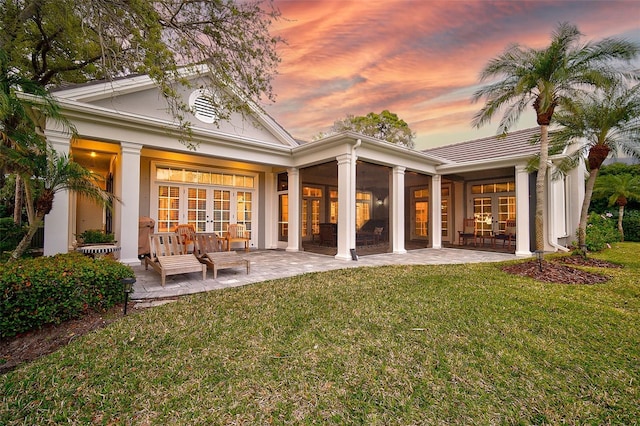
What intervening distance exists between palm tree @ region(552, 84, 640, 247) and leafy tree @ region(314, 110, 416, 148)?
15.5 metres

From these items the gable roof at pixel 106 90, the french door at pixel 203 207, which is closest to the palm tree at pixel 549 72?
the gable roof at pixel 106 90

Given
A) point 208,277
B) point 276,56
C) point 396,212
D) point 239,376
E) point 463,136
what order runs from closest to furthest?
1. point 239,376
2. point 276,56
3. point 208,277
4. point 396,212
5. point 463,136

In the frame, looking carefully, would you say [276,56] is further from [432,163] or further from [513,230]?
[513,230]


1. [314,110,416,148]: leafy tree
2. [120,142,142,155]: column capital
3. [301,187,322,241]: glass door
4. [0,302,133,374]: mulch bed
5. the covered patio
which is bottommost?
[0,302,133,374]: mulch bed

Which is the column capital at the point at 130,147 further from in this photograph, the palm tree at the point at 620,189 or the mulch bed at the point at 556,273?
the palm tree at the point at 620,189

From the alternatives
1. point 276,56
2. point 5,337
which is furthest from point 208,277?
Answer: point 276,56

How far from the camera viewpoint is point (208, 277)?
5816 mm

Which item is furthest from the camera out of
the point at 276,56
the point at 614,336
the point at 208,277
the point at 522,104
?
the point at 522,104

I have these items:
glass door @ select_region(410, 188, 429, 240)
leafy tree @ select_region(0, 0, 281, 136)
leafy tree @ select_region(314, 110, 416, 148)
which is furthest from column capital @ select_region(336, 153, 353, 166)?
leafy tree @ select_region(314, 110, 416, 148)

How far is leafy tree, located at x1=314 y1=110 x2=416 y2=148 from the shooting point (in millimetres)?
23125

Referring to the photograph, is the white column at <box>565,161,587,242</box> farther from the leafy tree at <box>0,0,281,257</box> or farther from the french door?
the leafy tree at <box>0,0,281,257</box>

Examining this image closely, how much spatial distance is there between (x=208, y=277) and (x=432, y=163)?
29.7 ft

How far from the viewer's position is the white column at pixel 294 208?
10000mm

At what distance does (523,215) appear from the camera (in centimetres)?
923
